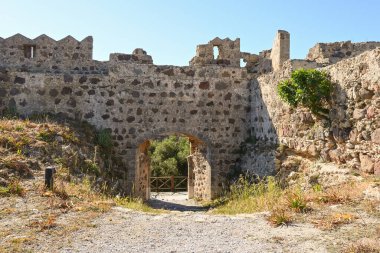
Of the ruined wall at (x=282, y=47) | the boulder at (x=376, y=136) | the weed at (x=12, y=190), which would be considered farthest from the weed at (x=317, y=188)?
the ruined wall at (x=282, y=47)

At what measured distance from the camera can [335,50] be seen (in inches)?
591

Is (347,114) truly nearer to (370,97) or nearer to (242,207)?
(370,97)

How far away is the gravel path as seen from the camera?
4766 mm

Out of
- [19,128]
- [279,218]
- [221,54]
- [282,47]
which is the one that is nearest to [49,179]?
[19,128]

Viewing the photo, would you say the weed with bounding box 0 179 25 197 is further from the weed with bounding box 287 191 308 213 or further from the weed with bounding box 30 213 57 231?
the weed with bounding box 287 191 308 213

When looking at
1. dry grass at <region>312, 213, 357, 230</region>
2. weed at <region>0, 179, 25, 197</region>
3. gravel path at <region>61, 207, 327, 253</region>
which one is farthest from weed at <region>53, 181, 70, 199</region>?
dry grass at <region>312, 213, 357, 230</region>

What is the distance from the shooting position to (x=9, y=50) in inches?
519

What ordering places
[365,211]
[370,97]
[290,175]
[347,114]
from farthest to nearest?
[290,175], [347,114], [370,97], [365,211]

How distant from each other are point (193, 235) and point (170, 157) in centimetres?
2062

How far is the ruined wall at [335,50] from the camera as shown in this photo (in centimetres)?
1489

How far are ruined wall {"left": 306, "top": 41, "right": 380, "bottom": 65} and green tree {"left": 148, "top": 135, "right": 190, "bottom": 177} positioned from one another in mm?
11700

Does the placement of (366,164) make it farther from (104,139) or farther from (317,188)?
(104,139)

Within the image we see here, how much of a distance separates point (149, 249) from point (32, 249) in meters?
1.35

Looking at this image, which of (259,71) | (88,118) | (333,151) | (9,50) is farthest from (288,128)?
(9,50)
